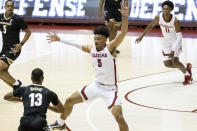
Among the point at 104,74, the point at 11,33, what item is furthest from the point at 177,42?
the point at 104,74

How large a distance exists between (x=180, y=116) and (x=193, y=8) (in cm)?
1208

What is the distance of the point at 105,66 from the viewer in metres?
7.52

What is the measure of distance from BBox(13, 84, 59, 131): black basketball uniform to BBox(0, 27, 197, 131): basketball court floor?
197cm

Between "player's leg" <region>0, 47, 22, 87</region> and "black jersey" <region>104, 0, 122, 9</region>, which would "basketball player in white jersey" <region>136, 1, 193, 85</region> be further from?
"black jersey" <region>104, 0, 122, 9</region>

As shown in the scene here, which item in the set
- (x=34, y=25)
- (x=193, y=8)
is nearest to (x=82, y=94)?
(x=193, y=8)

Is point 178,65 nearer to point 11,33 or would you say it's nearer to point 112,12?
point 11,33

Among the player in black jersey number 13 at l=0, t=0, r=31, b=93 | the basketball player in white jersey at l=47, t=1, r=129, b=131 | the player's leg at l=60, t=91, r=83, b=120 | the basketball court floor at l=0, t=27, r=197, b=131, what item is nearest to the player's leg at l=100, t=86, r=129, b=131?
the basketball player in white jersey at l=47, t=1, r=129, b=131

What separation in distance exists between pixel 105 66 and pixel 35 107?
1446mm

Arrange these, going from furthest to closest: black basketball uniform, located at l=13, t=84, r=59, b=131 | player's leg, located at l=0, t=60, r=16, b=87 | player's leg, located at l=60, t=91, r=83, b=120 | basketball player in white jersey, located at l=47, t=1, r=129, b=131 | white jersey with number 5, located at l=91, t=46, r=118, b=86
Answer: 1. player's leg, located at l=0, t=60, r=16, b=87
2. player's leg, located at l=60, t=91, r=83, b=120
3. white jersey with number 5, located at l=91, t=46, r=118, b=86
4. basketball player in white jersey, located at l=47, t=1, r=129, b=131
5. black basketball uniform, located at l=13, t=84, r=59, b=131

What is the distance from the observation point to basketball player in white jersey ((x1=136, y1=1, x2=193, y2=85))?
11141mm

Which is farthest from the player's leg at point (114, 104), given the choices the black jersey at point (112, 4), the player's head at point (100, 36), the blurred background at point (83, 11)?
the blurred background at point (83, 11)

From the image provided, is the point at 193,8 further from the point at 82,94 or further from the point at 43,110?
the point at 43,110

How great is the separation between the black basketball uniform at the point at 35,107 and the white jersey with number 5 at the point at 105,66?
1.16 meters

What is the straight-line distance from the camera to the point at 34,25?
2247 cm
